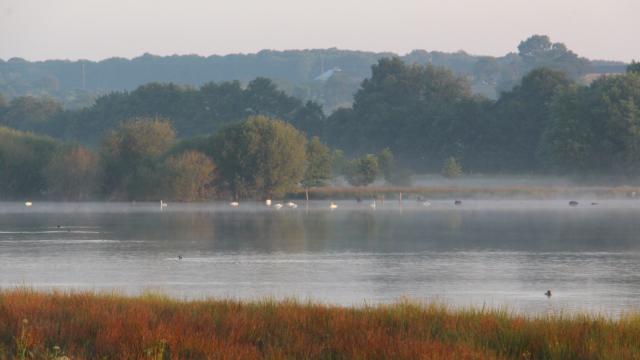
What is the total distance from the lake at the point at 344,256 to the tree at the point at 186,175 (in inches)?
720

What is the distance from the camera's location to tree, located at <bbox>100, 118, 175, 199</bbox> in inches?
4264

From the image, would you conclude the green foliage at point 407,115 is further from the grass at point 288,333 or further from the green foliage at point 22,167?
the grass at point 288,333

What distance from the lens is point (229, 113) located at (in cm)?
16175

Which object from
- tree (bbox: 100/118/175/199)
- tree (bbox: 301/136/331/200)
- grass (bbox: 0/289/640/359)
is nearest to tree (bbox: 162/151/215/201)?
tree (bbox: 100/118/175/199)

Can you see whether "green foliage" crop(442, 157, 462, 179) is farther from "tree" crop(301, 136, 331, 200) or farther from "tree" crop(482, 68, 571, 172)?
"tree" crop(301, 136, 331, 200)

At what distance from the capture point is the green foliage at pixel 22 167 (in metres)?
112

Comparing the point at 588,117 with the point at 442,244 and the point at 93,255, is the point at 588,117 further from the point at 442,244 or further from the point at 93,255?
the point at 93,255

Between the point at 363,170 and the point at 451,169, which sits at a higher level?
the point at 363,170

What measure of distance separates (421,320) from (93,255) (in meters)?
28.4

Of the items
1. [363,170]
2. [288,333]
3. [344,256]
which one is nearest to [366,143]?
[363,170]

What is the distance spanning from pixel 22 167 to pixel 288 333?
97542 mm

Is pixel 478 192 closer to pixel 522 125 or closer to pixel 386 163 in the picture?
pixel 386 163

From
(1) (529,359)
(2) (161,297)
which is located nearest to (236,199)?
(2) (161,297)

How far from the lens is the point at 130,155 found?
110 meters
